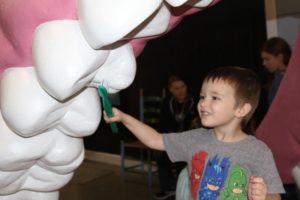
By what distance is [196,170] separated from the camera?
107 cm

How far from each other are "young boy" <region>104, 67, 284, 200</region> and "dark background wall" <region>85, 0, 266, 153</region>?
1.83m

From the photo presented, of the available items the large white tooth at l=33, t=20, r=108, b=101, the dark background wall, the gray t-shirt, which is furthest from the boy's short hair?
the dark background wall

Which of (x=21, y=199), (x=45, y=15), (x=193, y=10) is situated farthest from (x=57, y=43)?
(x=21, y=199)

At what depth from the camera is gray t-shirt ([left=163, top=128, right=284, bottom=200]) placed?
101cm

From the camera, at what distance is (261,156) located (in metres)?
1.02

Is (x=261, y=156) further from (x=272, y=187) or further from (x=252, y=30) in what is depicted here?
(x=252, y=30)

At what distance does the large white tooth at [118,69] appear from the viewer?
625 millimetres

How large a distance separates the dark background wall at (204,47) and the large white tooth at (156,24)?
2.26 meters

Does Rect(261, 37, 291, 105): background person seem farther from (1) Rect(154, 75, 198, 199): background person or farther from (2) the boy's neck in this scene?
(2) the boy's neck

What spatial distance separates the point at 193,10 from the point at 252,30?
8.73 ft

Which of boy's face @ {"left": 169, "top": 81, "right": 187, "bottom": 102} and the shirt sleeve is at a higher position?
the shirt sleeve

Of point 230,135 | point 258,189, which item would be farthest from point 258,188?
point 230,135

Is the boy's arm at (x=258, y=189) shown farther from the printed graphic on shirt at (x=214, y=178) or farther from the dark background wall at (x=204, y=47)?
the dark background wall at (x=204, y=47)

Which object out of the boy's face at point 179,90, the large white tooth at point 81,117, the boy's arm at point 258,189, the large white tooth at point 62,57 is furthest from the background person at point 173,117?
the large white tooth at point 62,57
